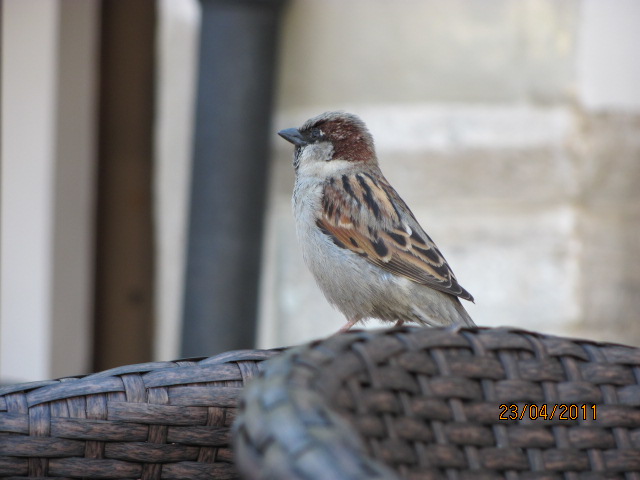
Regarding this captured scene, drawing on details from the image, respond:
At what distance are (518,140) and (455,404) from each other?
2.11 metres

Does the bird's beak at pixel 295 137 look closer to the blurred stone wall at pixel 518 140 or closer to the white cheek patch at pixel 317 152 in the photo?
the white cheek patch at pixel 317 152

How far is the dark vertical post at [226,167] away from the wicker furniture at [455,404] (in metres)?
2.07

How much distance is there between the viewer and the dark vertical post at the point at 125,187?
145 inches

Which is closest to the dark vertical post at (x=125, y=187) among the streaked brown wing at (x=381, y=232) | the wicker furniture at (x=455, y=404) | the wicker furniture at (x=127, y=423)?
the streaked brown wing at (x=381, y=232)

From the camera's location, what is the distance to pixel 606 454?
36.6 inches

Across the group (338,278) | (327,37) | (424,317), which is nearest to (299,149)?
(338,278)

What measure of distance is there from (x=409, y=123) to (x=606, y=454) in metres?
2.12

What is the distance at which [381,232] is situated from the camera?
212 cm

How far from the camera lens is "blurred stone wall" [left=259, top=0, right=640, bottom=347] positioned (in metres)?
2.80

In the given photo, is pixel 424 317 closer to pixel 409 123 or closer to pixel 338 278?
pixel 338 278

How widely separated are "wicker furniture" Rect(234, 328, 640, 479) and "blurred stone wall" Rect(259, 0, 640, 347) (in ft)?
6.16

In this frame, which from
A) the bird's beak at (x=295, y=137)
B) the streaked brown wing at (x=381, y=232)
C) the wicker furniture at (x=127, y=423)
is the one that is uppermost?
the bird's beak at (x=295, y=137)
